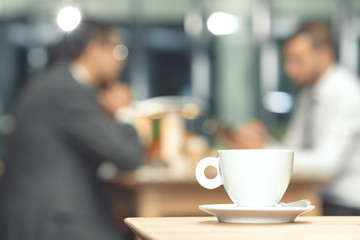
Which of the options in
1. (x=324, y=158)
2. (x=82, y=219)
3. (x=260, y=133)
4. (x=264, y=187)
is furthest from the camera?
(x=260, y=133)

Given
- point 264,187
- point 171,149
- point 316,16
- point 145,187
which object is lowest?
point 264,187

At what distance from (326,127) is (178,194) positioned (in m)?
0.90

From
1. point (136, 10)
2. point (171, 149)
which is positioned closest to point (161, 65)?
point (136, 10)

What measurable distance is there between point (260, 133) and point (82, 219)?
1287 millimetres

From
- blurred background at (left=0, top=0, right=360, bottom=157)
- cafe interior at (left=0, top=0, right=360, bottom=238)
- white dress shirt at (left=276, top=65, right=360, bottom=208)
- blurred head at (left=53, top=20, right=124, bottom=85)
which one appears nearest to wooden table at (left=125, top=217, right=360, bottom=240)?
blurred head at (left=53, top=20, right=124, bottom=85)

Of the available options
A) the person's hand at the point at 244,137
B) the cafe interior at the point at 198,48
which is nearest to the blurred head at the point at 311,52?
the person's hand at the point at 244,137

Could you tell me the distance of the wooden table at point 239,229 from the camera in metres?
0.71

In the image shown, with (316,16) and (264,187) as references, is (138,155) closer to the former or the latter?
(264,187)

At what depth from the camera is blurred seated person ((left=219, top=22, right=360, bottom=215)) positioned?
3.19m

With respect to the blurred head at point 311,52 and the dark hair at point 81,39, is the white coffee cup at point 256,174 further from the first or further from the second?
the blurred head at point 311,52

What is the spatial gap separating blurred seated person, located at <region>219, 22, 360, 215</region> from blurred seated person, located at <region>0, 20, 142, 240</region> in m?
0.83

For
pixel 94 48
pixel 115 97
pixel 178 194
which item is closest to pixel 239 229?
pixel 178 194

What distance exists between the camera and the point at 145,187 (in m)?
2.87

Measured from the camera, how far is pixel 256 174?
923 mm
